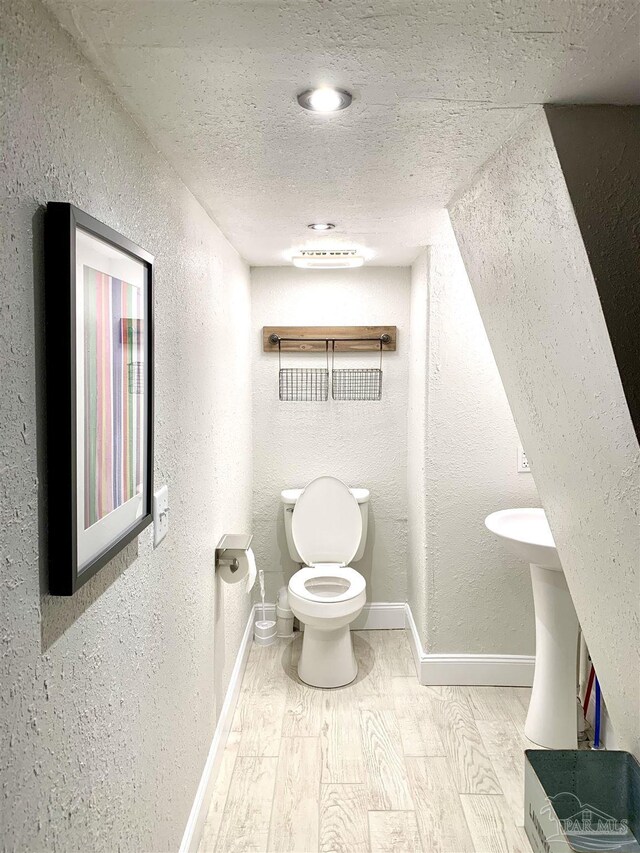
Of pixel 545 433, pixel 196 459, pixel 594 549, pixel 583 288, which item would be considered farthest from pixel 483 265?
pixel 196 459

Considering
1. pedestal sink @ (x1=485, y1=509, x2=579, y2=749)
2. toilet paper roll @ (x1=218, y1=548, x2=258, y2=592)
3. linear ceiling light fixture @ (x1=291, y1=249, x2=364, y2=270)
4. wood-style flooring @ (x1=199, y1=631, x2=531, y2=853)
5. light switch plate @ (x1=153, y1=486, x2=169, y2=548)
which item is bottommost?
wood-style flooring @ (x1=199, y1=631, x2=531, y2=853)

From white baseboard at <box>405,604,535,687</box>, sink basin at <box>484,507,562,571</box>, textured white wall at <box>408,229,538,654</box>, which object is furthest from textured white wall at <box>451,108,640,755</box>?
white baseboard at <box>405,604,535,687</box>

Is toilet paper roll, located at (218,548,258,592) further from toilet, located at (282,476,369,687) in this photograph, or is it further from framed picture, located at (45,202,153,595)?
framed picture, located at (45,202,153,595)

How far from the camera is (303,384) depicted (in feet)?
12.1

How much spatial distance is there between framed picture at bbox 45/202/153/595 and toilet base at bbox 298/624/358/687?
72.8 inches

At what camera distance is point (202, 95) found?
132cm

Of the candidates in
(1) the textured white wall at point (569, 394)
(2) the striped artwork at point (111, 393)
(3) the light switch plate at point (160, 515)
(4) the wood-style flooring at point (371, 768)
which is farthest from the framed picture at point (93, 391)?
(4) the wood-style flooring at point (371, 768)

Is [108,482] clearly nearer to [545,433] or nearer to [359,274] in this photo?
[545,433]

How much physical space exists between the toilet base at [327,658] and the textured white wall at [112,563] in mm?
709

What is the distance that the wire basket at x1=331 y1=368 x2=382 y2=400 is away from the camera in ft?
12.1

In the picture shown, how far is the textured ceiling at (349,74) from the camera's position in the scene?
39.5 inches

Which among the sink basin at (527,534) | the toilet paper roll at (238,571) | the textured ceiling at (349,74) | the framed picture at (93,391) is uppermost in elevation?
the textured ceiling at (349,74)

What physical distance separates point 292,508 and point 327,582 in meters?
0.44

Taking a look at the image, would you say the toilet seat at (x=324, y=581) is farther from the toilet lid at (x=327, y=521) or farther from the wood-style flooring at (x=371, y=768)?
the wood-style flooring at (x=371, y=768)
